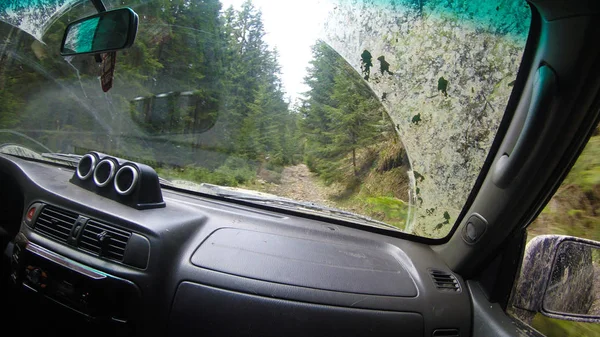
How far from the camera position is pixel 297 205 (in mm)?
2705

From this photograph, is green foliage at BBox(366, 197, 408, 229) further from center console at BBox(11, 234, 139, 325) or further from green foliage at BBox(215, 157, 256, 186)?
center console at BBox(11, 234, 139, 325)

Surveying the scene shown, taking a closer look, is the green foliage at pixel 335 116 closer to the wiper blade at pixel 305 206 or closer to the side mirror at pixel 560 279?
the wiper blade at pixel 305 206

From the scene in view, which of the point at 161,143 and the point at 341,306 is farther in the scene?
the point at 161,143

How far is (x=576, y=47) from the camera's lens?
1.57m

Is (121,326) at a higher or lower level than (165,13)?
lower

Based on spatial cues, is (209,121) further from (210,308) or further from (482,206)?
(482,206)

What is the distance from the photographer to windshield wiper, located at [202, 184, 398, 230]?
2.61 metres

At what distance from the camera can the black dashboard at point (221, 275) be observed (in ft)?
6.43

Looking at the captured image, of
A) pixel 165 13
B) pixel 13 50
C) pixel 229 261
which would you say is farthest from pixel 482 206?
pixel 13 50

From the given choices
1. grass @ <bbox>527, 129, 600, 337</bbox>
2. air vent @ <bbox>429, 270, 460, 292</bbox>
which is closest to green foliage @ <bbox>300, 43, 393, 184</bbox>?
air vent @ <bbox>429, 270, 460, 292</bbox>

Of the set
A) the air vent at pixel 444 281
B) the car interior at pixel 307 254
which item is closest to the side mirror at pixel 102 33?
the car interior at pixel 307 254

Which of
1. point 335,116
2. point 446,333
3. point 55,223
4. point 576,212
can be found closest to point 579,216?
point 576,212

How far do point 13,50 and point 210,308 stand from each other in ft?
13.7

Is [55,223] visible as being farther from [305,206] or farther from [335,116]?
[335,116]
